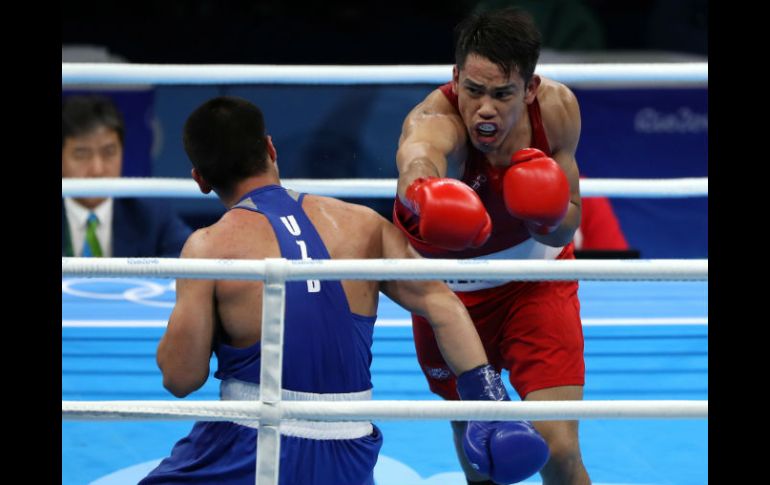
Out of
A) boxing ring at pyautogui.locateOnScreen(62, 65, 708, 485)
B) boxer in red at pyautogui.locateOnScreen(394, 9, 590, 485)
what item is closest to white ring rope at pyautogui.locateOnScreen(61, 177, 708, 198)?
boxing ring at pyautogui.locateOnScreen(62, 65, 708, 485)

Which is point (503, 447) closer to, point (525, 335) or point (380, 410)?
point (380, 410)

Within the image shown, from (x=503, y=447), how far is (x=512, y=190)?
58cm

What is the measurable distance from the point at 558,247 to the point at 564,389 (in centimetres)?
37

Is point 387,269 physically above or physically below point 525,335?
above

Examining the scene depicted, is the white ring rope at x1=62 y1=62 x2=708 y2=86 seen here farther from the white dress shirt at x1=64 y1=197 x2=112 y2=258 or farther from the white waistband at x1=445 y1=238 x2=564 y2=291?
A: the white dress shirt at x1=64 y1=197 x2=112 y2=258

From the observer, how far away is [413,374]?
3.69 metres

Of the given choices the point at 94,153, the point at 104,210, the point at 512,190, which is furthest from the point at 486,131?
the point at 104,210

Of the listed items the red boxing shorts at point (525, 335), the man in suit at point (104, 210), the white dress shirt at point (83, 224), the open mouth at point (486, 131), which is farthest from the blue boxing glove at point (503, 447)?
the white dress shirt at point (83, 224)

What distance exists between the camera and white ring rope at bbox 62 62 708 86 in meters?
3.40

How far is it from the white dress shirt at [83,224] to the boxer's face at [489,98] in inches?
96.2

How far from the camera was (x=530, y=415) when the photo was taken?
6.62ft

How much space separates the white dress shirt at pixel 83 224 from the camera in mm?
4586
